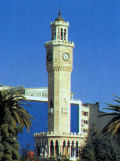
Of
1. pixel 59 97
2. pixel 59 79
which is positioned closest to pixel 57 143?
pixel 59 97

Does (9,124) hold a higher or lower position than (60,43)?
lower

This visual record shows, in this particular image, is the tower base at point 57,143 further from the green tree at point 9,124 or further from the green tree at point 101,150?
the green tree at point 101,150

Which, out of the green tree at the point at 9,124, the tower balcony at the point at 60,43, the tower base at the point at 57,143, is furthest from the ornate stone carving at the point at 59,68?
the green tree at the point at 9,124

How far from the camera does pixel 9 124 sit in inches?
3189

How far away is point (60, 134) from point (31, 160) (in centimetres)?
5596

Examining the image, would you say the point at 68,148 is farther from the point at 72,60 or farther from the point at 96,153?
the point at 96,153

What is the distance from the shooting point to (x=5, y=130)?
77.9 metres

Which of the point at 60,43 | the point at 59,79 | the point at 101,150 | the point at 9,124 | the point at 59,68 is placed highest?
the point at 60,43

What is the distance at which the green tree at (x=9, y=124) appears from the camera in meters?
77.3

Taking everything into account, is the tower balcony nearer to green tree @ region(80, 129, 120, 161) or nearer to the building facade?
the building facade

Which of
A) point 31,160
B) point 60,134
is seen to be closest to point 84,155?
point 31,160

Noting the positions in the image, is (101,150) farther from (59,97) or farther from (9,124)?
(59,97)

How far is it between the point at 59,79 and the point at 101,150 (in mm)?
67044

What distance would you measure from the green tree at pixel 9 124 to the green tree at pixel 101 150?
8658mm
